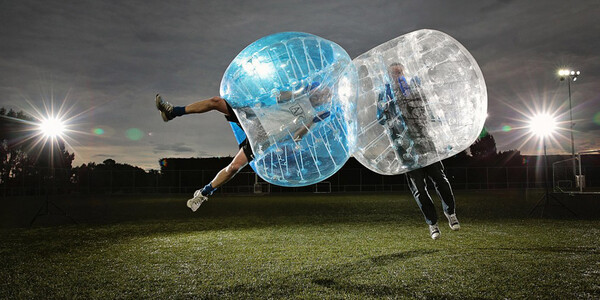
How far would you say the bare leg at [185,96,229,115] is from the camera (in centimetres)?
388

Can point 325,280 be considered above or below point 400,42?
below

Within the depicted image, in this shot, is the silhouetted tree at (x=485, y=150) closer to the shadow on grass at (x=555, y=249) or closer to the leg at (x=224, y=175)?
the shadow on grass at (x=555, y=249)

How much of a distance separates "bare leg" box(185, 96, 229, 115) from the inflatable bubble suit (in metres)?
0.07

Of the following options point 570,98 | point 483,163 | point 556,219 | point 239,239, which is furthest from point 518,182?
point 239,239

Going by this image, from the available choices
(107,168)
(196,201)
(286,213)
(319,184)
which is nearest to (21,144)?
(107,168)

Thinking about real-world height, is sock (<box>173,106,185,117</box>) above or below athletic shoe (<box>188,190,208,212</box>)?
above

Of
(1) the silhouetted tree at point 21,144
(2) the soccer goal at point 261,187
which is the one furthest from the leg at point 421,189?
(1) the silhouetted tree at point 21,144

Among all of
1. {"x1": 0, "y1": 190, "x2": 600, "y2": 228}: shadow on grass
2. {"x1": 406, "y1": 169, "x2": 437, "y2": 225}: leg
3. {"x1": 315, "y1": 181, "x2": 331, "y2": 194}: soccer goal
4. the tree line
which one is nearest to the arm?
{"x1": 406, "y1": 169, "x2": 437, "y2": 225}: leg

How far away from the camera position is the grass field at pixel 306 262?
4.18 metres

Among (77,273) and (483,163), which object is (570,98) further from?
(77,273)

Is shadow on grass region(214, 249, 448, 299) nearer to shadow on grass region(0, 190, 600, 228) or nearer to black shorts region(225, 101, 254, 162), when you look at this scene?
black shorts region(225, 101, 254, 162)

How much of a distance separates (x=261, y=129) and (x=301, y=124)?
378mm

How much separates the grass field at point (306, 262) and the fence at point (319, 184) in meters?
26.1

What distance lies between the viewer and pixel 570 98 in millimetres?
29000
